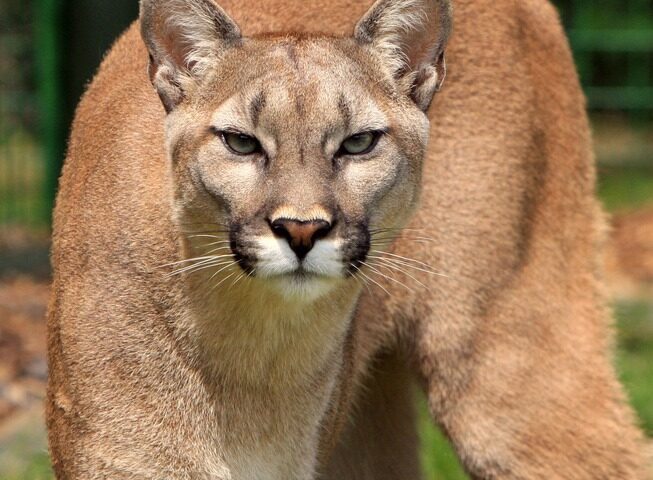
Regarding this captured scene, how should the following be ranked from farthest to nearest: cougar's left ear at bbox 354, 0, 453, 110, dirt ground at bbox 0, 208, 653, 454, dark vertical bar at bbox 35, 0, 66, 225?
dark vertical bar at bbox 35, 0, 66, 225 < dirt ground at bbox 0, 208, 653, 454 < cougar's left ear at bbox 354, 0, 453, 110

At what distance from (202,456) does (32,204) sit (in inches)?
220

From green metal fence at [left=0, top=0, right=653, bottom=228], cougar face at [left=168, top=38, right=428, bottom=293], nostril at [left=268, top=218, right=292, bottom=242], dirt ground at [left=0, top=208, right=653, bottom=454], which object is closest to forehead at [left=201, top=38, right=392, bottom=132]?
A: cougar face at [left=168, top=38, right=428, bottom=293]

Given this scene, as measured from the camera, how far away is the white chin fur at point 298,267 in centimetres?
371

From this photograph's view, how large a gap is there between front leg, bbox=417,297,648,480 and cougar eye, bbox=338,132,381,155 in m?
1.22

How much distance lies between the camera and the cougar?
155 inches

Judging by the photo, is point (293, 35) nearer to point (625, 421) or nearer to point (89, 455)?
point (89, 455)

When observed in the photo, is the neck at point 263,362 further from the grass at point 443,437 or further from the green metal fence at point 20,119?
the green metal fence at point 20,119

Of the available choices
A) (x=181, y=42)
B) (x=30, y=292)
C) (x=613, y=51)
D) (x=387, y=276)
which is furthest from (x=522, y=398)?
(x=613, y=51)

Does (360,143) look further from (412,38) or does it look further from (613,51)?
(613,51)

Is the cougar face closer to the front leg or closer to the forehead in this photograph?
the forehead

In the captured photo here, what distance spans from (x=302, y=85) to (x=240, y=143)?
24 centimetres

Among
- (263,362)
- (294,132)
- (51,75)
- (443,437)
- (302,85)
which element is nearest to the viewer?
(294,132)

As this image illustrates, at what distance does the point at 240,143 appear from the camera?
12.9 ft

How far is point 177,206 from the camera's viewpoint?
13.6 feet
